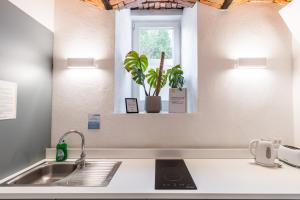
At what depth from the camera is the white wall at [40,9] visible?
148 cm

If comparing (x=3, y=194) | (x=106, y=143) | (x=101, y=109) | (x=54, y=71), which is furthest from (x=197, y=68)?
(x=3, y=194)

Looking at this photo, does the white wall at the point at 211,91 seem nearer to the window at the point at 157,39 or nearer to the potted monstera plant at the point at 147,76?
the potted monstera plant at the point at 147,76

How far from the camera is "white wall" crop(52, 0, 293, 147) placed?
1841 millimetres

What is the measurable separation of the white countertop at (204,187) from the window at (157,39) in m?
1.36

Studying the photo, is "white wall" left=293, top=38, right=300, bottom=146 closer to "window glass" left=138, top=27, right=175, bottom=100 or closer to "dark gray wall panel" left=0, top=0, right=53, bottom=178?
"window glass" left=138, top=27, right=175, bottom=100

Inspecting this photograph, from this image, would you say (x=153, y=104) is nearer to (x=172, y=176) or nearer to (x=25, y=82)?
(x=172, y=176)

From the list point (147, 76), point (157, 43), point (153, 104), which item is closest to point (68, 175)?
point (153, 104)

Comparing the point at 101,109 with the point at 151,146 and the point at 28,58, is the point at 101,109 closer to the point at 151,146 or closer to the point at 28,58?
the point at 151,146

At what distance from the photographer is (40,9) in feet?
5.51

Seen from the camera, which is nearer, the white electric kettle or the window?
the white electric kettle

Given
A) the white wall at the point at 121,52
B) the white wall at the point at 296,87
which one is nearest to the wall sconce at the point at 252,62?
the white wall at the point at 296,87

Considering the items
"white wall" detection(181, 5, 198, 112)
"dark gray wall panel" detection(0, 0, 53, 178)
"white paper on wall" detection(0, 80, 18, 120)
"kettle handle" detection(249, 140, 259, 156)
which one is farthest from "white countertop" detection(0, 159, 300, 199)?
"white wall" detection(181, 5, 198, 112)

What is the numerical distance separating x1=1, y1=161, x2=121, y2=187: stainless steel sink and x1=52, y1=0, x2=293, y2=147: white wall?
0.75 feet

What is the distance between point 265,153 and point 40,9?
6.72ft
